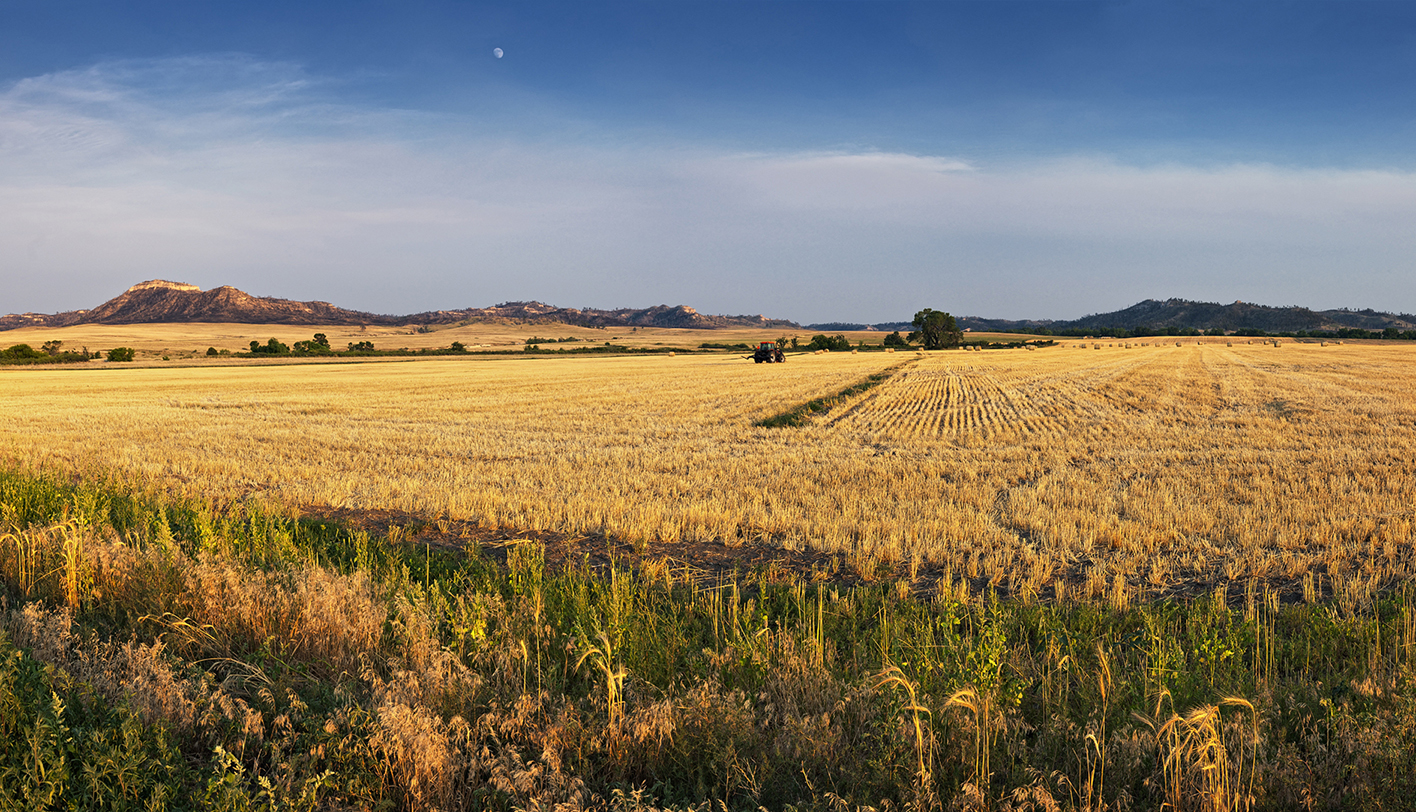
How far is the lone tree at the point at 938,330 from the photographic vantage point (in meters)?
140

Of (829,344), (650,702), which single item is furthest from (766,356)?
(650,702)

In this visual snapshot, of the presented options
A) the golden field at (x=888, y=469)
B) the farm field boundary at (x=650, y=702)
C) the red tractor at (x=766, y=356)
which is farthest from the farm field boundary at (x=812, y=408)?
the red tractor at (x=766, y=356)

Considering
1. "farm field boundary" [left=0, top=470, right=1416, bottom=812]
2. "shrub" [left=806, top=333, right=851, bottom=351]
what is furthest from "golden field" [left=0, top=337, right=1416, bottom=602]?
"shrub" [left=806, top=333, right=851, bottom=351]

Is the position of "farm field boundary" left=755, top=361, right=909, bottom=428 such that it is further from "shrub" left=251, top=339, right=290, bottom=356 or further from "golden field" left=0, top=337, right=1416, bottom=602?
"shrub" left=251, top=339, right=290, bottom=356

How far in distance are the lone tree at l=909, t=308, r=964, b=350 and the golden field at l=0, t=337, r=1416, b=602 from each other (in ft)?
352

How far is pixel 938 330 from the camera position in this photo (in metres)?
141

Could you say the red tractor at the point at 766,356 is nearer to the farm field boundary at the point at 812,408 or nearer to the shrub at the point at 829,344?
the farm field boundary at the point at 812,408

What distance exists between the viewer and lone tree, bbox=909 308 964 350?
140 metres

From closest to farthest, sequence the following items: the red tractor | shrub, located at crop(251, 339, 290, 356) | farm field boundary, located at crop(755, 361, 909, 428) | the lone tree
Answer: farm field boundary, located at crop(755, 361, 909, 428), the red tractor, shrub, located at crop(251, 339, 290, 356), the lone tree

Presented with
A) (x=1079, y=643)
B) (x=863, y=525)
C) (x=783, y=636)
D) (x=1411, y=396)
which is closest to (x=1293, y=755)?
(x=1079, y=643)

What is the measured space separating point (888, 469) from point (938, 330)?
436 ft

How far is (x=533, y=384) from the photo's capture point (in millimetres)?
45469

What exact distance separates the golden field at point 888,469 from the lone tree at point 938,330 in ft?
352

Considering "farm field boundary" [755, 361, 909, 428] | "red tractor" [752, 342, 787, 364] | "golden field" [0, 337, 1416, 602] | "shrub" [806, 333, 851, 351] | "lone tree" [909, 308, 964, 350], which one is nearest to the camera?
"golden field" [0, 337, 1416, 602]
